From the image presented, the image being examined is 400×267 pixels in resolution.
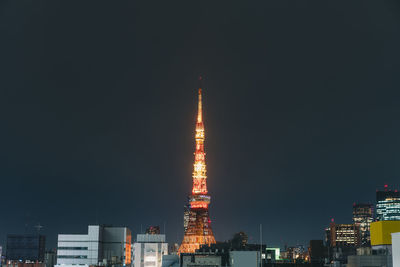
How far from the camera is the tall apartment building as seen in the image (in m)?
175

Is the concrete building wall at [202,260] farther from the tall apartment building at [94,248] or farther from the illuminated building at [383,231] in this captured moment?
the illuminated building at [383,231]

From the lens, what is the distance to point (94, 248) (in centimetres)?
17912

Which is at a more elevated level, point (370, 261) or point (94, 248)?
point (94, 248)

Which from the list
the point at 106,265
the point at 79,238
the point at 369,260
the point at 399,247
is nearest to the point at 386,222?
the point at 399,247

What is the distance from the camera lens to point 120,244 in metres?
191

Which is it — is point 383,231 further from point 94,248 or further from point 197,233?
point 94,248

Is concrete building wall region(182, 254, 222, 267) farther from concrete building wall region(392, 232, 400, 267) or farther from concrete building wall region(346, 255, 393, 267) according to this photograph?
concrete building wall region(392, 232, 400, 267)

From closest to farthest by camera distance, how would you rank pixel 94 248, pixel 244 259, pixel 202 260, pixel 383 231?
1. pixel 383 231
2. pixel 244 259
3. pixel 202 260
4. pixel 94 248

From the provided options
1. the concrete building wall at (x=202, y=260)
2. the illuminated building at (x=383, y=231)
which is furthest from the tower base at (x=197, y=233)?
the illuminated building at (x=383, y=231)

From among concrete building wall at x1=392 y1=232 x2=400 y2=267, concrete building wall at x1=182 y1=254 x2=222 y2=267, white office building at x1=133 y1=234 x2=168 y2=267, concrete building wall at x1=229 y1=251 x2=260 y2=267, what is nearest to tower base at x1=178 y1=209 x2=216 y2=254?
white office building at x1=133 y1=234 x2=168 y2=267

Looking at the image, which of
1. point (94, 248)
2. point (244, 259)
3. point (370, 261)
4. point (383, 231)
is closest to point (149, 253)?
point (94, 248)

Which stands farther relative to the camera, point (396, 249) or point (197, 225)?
point (197, 225)

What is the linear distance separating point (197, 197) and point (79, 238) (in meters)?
40.3

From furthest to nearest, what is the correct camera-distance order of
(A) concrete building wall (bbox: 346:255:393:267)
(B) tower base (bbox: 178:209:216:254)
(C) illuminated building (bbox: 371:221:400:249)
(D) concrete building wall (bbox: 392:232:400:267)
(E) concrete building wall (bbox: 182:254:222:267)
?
(B) tower base (bbox: 178:209:216:254) → (E) concrete building wall (bbox: 182:254:222:267) → (A) concrete building wall (bbox: 346:255:393:267) → (C) illuminated building (bbox: 371:221:400:249) → (D) concrete building wall (bbox: 392:232:400:267)
